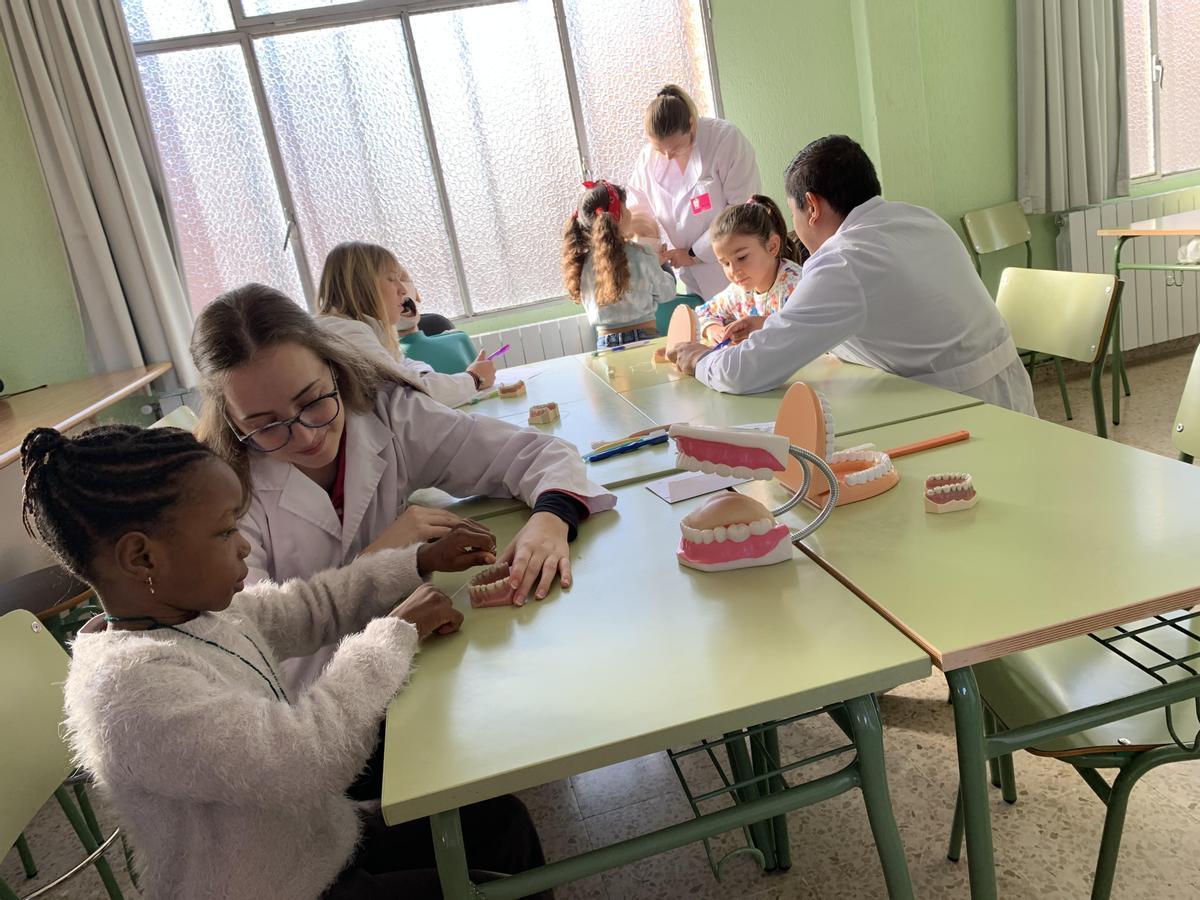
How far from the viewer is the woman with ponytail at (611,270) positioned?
3449 millimetres

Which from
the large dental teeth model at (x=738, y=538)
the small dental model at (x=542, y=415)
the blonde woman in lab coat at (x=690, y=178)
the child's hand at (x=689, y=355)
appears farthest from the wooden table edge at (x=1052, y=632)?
the blonde woman in lab coat at (x=690, y=178)

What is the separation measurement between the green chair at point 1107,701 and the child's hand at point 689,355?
4.11 feet

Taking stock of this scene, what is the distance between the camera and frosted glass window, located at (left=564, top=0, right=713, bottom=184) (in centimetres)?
407

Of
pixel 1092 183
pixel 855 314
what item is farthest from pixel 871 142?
pixel 855 314

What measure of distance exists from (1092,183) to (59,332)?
15.9 ft

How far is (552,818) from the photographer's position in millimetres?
1854

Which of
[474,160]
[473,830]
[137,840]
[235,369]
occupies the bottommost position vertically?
[473,830]

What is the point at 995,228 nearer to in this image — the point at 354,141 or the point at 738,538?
the point at 354,141

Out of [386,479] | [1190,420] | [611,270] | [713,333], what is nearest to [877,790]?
[386,479]

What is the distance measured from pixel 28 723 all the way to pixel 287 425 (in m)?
0.56

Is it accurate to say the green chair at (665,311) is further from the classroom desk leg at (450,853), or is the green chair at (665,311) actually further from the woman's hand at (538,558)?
the classroom desk leg at (450,853)

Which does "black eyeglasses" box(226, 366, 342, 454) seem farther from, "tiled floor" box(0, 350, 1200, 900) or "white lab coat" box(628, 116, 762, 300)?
"white lab coat" box(628, 116, 762, 300)

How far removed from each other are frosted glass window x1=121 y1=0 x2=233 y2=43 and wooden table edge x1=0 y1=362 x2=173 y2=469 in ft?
4.58

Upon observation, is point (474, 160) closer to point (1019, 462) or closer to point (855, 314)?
A: point (855, 314)
